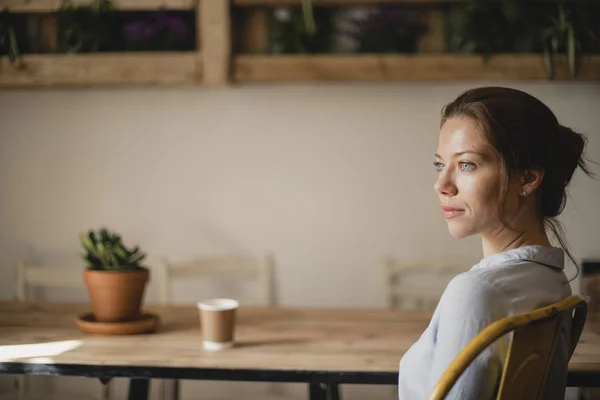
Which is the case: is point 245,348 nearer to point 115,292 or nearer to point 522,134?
point 115,292

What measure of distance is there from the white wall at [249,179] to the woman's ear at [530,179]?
1.73 meters

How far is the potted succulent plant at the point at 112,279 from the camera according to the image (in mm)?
1815

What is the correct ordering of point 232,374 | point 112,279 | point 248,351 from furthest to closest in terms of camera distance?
point 112,279 < point 248,351 < point 232,374

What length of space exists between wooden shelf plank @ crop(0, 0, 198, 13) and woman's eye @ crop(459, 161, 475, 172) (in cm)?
178

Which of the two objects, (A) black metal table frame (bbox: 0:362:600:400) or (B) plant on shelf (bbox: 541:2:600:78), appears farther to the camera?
(B) plant on shelf (bbox: 541:2:600:78)

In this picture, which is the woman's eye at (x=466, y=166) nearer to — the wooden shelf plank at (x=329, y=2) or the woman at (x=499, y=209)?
the woman at (x=499, y=209)

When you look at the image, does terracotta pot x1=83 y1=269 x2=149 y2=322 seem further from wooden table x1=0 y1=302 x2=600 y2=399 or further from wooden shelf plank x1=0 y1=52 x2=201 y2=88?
wooden shelf plank x1=0 y1=52 x2=201 y2=88

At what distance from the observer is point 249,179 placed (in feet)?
9.62

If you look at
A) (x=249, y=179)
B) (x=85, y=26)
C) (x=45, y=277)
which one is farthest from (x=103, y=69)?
(x=45, y=277)

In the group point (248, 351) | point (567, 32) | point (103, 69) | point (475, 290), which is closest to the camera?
point (475, 290)

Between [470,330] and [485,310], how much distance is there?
4 cm

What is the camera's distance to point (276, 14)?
2738mm

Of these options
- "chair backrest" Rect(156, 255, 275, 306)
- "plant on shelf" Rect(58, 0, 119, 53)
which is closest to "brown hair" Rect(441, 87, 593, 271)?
"chair backrest" Rect(156, 255, 275, 306)

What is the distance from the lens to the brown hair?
1.12 meters
